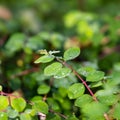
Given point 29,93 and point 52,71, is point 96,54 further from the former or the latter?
point 52,71

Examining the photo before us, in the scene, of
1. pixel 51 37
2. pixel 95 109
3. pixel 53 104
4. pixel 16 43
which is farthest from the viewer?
pixel 51 37

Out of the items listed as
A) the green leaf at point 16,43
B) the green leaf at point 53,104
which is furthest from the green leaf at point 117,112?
the green leaf at point 16,43

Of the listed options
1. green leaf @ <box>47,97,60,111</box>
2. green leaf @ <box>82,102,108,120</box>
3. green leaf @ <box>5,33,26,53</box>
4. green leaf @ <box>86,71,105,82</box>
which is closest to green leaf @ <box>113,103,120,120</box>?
green leaf @ <box>82,102,108,120</box>

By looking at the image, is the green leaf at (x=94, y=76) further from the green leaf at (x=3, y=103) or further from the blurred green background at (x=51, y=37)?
the green leaf at (x=3, y=103)

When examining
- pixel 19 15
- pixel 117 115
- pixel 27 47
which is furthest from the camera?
pixel 19 15

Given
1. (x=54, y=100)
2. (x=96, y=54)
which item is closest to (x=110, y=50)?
(x=96, y=54)

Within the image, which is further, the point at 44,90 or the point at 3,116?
the point at 44,90

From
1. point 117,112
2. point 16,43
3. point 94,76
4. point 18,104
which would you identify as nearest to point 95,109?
point 117,112

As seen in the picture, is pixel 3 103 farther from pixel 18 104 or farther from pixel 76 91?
pixel 76 91

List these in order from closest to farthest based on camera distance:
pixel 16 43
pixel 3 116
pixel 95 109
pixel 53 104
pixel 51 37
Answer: pixel 95 109, pixel 3 116, pixel 53 104, pixel 16 43, pixel 51 37

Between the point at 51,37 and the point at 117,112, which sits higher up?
the point at 51,37

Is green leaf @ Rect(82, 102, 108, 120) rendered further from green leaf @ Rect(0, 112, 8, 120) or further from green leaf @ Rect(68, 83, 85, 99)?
green leaf @ Rect(0, 112, 8, 120)
